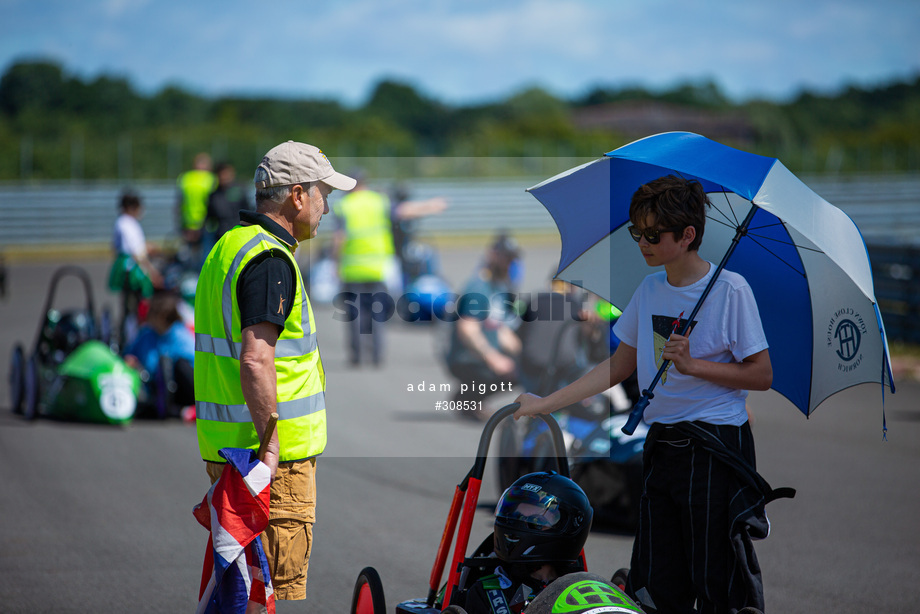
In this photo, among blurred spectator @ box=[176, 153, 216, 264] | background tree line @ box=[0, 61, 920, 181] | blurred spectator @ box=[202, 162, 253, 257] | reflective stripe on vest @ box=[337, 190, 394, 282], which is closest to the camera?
blurred spectator @ box=[202, 162, 253, 257]

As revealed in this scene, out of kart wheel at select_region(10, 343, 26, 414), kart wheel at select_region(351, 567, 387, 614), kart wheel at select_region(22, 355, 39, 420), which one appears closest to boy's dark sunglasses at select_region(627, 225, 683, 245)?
kart wheel at select_region(351, 567, 387, 614)

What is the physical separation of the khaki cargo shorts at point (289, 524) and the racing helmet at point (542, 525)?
2.18ft

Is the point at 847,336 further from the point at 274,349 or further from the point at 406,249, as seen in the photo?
the point at 406,249

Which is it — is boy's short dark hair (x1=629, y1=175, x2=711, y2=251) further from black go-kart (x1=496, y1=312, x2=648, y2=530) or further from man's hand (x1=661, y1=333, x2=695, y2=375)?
black go-kart (x1=496, y1=312, x2=648, y2=530)

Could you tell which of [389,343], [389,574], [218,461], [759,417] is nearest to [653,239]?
[218,461]

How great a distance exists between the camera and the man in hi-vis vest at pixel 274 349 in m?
3.13

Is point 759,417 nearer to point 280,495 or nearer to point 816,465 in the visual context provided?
point 816,465

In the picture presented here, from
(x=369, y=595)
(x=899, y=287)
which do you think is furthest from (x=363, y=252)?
(x=369, y=595)

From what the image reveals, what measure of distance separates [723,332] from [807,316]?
0.54 metres

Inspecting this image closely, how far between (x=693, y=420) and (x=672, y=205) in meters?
0.73

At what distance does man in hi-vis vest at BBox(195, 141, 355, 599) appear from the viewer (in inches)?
123

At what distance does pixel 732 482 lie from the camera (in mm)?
3256

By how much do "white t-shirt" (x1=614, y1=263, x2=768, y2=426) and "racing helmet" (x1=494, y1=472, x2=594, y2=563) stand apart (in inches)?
16.6

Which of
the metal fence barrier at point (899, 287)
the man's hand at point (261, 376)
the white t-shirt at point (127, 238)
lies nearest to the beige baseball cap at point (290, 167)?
the man's hand at point (261, 376)
